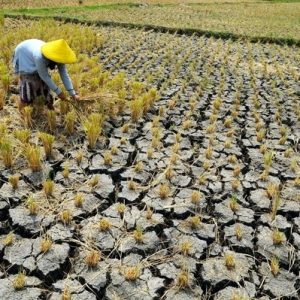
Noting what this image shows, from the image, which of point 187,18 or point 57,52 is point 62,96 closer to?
point 57,52

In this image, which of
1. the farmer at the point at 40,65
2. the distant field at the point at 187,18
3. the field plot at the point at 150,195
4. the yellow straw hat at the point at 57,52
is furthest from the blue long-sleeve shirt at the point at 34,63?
the distant field at the point at 187,18

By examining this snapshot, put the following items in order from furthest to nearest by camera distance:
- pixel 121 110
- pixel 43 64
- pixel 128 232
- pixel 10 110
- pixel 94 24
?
pixel 94 24 → pixel 121 110 → pixel 10 110 → pixel 43 64 → pixel 128 232

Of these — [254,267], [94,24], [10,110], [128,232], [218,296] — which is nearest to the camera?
[218,296]

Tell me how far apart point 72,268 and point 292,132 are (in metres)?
3.12

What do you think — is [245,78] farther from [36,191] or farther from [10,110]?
[36,191]

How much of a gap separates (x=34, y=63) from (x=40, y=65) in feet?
0.71

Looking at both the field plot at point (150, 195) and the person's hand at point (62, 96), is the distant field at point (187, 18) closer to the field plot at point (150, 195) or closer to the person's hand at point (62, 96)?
the field plot at point (150, 195)

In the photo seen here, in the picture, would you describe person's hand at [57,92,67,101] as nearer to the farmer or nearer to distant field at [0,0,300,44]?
the farmer

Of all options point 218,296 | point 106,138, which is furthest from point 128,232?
point 106,138

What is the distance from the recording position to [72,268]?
2268mm

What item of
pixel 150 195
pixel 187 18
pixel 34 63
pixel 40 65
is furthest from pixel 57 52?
pixel 187 18

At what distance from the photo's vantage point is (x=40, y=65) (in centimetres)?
348

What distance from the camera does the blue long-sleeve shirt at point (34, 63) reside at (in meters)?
3.49

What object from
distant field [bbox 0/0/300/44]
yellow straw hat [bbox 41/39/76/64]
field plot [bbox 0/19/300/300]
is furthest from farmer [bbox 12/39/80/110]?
distant field [bbox 0/0/300/44]
